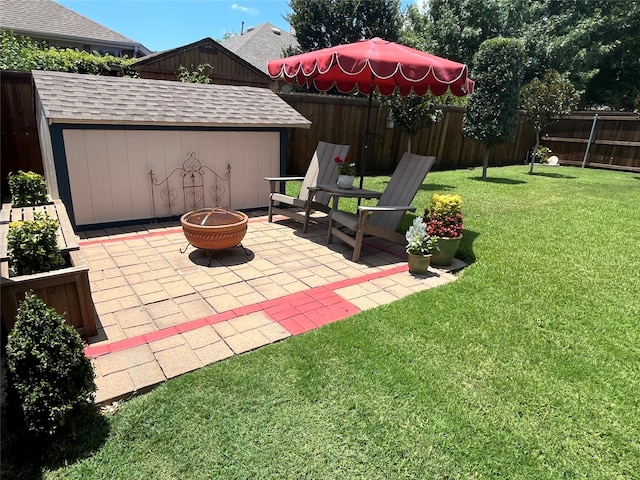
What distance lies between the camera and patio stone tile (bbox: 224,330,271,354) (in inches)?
111

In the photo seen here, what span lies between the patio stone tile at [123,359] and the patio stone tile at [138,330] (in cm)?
20

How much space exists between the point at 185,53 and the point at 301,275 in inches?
473

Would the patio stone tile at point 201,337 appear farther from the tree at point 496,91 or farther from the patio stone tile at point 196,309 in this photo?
the tree at point 496,91

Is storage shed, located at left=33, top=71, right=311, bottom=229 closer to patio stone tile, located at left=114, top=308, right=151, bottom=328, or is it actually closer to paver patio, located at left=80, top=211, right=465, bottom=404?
paver patio, located at left=80, top=211, right=465, bottom=404

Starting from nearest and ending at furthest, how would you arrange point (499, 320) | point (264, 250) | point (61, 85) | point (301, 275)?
point (499, 320) → point (301, 275) → point (264, 250) → point (61, 85)

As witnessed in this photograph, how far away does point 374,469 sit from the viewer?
1.92 m

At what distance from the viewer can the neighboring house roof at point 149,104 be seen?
16.0 ft

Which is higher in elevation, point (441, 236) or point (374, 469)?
point (441, 236)

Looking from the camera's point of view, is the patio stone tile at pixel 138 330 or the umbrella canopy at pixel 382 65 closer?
the patio stone tile at pixel 138 330

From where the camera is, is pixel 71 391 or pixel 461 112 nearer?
pixel 71 391

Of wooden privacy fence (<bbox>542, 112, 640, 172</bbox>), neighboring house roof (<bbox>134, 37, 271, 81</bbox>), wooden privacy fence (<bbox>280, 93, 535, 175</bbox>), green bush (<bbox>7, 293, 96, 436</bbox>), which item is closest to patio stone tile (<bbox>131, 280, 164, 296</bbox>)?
green bush (<bbox>7, 293, 96, 436</bbox>)

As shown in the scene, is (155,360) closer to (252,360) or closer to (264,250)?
(252,360)

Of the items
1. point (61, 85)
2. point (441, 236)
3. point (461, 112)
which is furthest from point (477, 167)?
point (61, 85)

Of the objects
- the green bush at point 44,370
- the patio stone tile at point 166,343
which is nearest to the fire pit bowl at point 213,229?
the patio stone tile at point 166,343
